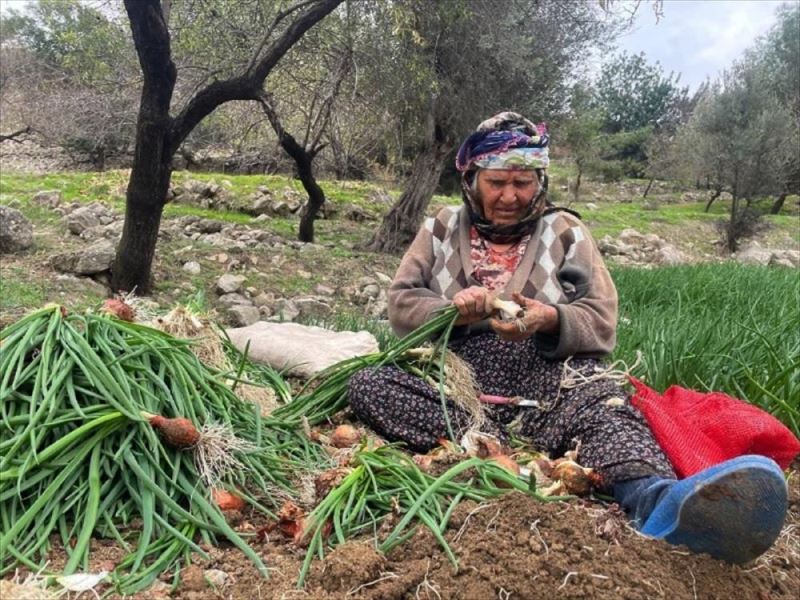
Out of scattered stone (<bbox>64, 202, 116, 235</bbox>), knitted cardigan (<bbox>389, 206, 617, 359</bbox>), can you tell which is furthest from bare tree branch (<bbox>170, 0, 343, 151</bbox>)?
knitted cardigan (<bbox>389, 206, 617, 359</bbox>)

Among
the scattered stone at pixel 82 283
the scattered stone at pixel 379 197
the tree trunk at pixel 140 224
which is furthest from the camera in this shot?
the scattered stone at pixel 379 197

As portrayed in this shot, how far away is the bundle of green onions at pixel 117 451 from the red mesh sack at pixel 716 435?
988 mm

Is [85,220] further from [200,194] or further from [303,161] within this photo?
[200,194]

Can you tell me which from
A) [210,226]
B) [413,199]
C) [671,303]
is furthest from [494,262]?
[210,226]

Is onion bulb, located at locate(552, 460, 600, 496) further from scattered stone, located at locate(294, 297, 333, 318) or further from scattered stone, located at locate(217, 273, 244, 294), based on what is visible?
scattered stone, located at locate(217, 273, 244, 294)

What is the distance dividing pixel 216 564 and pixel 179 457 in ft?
1.02

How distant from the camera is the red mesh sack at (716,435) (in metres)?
2.09

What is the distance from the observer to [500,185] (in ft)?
8.68

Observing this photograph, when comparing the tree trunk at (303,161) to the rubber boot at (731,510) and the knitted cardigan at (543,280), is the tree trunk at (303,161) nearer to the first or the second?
the knitted cardigan at (543,280)

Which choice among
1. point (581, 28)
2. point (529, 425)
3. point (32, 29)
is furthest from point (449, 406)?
point (32, 29)

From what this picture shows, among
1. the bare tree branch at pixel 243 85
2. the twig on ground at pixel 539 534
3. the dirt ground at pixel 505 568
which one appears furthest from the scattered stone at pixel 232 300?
the twig on ground at pixel 539 534

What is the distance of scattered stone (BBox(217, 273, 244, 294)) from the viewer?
6145mm

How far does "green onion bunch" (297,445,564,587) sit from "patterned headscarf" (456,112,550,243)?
109cm

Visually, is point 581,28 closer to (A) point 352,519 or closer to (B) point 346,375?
(B) point 346,375
